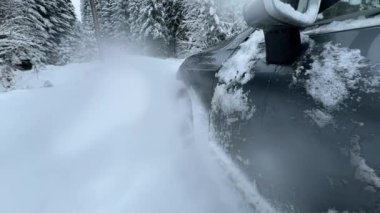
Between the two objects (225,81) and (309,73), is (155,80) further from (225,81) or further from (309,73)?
(309,73)

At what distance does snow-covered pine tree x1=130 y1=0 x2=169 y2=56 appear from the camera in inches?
1359

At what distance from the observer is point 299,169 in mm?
1222

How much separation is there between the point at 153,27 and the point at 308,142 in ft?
115

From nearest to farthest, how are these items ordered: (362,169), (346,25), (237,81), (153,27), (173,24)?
1. (362,169)
2. (346,25)
3. (237,81)
4. (153,27)
5. (173,24)

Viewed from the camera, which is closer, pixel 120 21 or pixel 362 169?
pixel 362 169

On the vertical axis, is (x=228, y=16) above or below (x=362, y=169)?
below

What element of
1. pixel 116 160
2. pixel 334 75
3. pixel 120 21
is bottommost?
pixel 120 21

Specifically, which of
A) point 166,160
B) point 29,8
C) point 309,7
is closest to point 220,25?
point 29,8

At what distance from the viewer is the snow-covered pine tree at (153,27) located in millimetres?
34531

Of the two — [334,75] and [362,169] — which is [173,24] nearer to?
[334,75]

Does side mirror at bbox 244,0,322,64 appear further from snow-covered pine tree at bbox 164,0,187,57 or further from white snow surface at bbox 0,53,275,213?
snow-covered pine tree at bbox 164,0,187,57

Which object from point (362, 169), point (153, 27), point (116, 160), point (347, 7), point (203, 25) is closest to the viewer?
point (362, 169)

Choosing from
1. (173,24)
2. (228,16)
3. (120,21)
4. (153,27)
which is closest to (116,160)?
(228,16)

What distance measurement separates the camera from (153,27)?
34.9 meters
